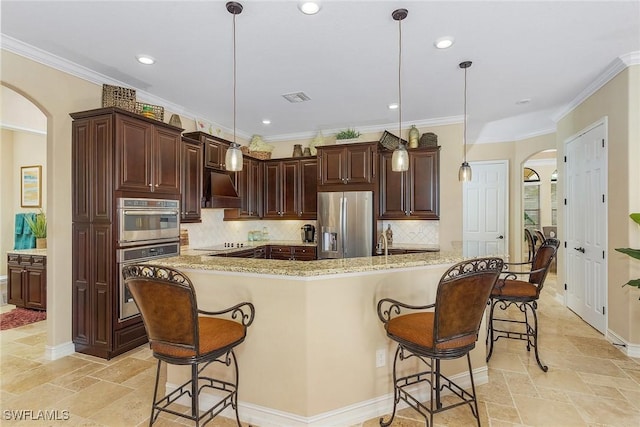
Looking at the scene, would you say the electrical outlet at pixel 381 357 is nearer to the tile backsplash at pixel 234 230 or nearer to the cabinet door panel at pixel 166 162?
the cabinet door panel at pixel 166 162

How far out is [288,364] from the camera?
7.00 feet

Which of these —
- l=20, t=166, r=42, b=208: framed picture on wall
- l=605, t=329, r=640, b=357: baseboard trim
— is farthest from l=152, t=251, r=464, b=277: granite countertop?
l=20, t=166, r=42, b=208: framed picture on wall

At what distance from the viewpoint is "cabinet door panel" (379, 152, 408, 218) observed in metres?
5.14

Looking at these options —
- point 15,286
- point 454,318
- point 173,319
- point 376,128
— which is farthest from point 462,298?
point 15,286

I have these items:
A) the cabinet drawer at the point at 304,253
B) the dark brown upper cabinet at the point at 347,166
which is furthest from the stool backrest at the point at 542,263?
the cabinet drawer at the point at 304,253

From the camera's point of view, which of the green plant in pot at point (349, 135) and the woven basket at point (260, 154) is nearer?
the green plant in pot at point (349, 135)

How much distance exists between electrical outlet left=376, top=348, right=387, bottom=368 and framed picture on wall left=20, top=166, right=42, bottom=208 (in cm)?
623

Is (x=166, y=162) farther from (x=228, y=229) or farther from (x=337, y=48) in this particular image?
(x=337, y=48)

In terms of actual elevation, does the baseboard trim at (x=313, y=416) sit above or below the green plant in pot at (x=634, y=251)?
below

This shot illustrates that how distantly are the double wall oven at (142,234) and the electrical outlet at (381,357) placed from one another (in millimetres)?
2383

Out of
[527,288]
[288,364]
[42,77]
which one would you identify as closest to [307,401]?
[288,364]

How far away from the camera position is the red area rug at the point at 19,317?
4.17 m

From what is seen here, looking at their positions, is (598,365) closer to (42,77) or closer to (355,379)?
(355,379)

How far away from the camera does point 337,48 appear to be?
9.86ft
